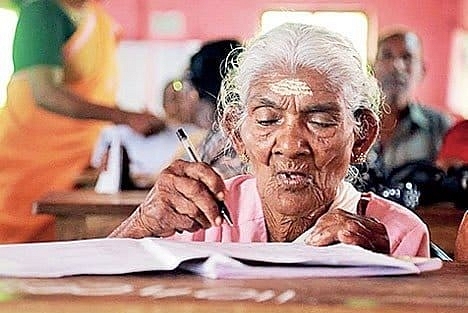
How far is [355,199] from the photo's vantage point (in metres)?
1.27

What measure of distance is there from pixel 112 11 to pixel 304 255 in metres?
2.58

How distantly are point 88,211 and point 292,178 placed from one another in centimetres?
106

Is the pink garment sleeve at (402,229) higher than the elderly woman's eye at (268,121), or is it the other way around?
the elderly woman's eye at (268,121)

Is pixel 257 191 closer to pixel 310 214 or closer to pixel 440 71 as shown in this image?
pixel 310 214

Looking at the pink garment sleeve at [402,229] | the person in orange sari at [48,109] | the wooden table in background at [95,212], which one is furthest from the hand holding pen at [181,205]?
the person in orange sari at [48,109]

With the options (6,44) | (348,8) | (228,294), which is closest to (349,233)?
(228,294)

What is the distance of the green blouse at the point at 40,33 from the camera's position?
248 centimetres

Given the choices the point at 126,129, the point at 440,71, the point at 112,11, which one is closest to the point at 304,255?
the point at 126,129

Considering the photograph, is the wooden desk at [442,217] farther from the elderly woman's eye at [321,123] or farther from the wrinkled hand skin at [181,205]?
the wrinkled hand skin at [181,205]

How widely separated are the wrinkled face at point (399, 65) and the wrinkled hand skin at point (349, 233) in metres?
1.88

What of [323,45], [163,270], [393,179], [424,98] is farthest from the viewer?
[424,98]

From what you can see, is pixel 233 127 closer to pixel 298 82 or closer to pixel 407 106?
pixel 298 82

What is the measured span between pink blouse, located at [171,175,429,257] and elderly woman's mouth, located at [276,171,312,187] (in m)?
0.05

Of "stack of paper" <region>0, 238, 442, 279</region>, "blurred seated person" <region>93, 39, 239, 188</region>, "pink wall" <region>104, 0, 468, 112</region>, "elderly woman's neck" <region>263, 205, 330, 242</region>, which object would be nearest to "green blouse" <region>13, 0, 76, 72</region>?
"blurred seated person" <region>93, 39, 239, 188</region>
